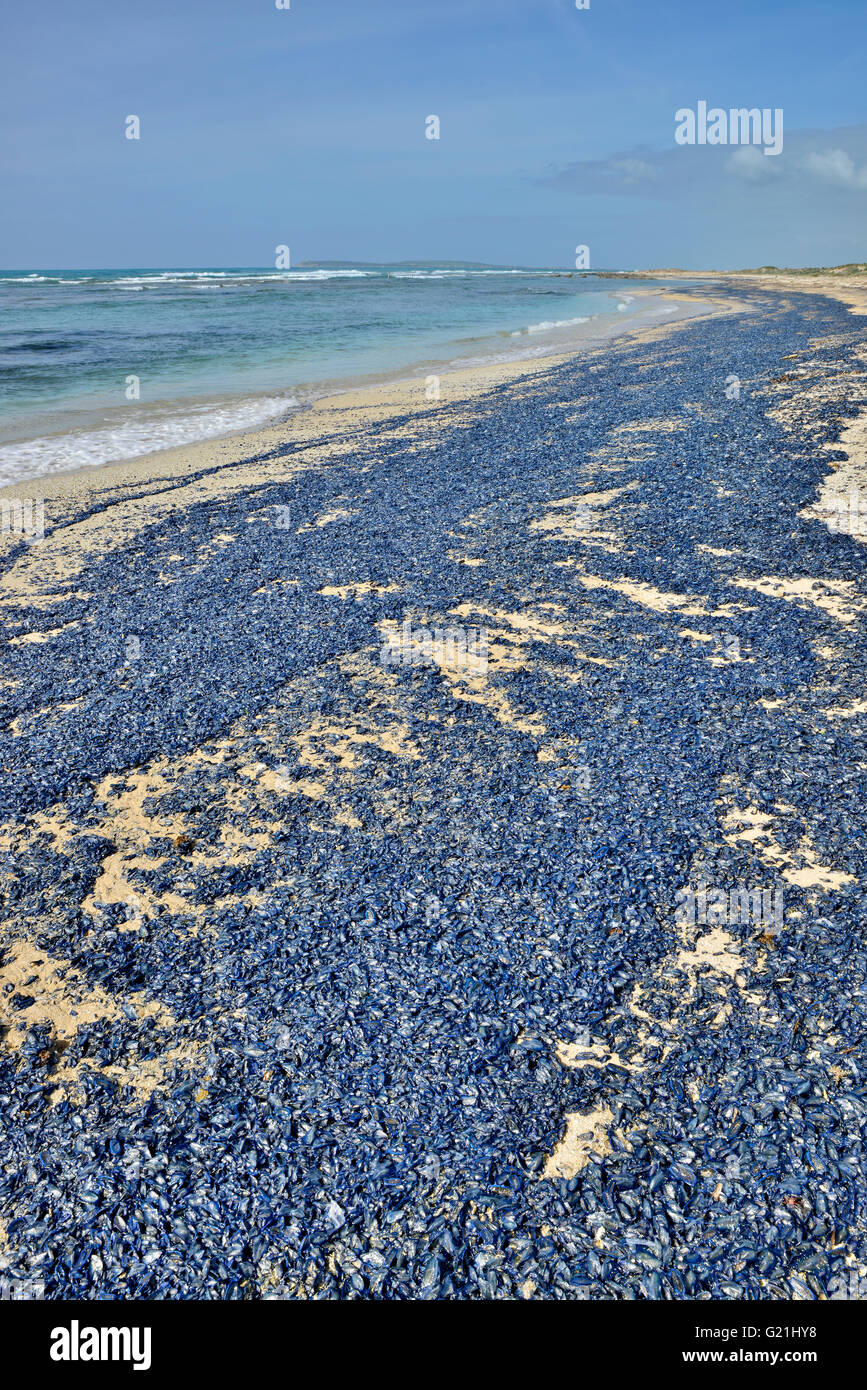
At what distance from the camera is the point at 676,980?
A: 436 cm

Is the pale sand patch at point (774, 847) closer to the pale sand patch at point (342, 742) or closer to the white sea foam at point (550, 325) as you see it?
the pale sand patch at point (342, 742)

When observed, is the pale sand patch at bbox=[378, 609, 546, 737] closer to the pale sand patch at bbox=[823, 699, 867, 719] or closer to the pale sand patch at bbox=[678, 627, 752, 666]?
the pale sand patch at bbox=[678, 627, 752, 666]

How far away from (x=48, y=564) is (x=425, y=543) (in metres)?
5.51

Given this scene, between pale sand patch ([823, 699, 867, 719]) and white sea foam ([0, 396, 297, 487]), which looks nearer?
pale sand patch ([823, 699, 867, 719])

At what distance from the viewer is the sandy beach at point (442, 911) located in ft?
10.9

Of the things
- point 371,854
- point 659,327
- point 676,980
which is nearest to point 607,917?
point 676,980

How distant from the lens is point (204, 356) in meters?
35.3

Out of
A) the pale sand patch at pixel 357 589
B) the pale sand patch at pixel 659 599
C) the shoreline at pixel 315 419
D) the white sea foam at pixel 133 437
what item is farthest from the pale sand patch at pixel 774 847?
the white sea foam at pixel 133 437

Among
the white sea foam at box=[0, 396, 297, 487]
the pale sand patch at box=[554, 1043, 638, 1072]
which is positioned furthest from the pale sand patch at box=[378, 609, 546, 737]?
the white sea foam at box=[0, 396, 297, 487]

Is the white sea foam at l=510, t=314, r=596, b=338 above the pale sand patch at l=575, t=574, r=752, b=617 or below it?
above

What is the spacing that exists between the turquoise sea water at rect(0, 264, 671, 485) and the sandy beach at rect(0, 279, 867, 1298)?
11885mm

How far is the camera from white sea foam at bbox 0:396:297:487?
17812 millimetres
